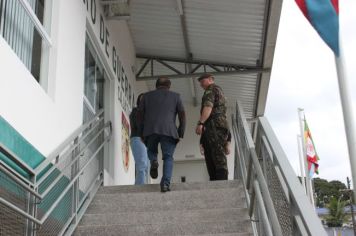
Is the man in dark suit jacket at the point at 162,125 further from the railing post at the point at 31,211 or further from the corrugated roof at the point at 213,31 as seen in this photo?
the corrugated roof at the point at 213,31

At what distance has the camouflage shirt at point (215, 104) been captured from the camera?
5.98 meters

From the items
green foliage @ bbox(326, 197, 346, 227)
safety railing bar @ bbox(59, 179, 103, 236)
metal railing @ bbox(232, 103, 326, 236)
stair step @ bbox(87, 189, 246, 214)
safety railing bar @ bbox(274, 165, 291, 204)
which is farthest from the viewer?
green foliage @ bbox(326, 197, 346, 227)

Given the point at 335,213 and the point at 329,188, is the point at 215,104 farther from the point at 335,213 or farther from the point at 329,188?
the point at 329,188

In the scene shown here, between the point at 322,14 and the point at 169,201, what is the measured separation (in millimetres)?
2353

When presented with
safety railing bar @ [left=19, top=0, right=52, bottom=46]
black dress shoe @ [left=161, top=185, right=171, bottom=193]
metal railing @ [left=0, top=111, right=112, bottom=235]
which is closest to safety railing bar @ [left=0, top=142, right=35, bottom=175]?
metal railing @ [left=0, top=111, right=112, bottom=235]

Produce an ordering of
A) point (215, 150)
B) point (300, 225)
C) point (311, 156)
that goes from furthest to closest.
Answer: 1. point (311, 156)
2. point (215, 150)
3. point (300, 225)

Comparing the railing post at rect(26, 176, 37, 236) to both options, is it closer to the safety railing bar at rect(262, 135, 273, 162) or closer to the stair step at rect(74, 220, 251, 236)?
the stair step at rect(74, 220, 251, 236)

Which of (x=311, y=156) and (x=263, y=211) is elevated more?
(x=311, y=156)

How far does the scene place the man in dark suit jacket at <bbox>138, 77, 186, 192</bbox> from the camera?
217 inches

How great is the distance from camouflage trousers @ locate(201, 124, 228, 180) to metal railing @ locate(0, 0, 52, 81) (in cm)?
215

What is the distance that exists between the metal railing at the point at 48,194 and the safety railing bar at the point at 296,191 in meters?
1.54

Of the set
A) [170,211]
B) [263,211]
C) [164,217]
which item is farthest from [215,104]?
[263,211]

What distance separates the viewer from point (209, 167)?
599cm

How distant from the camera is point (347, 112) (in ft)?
13.7
